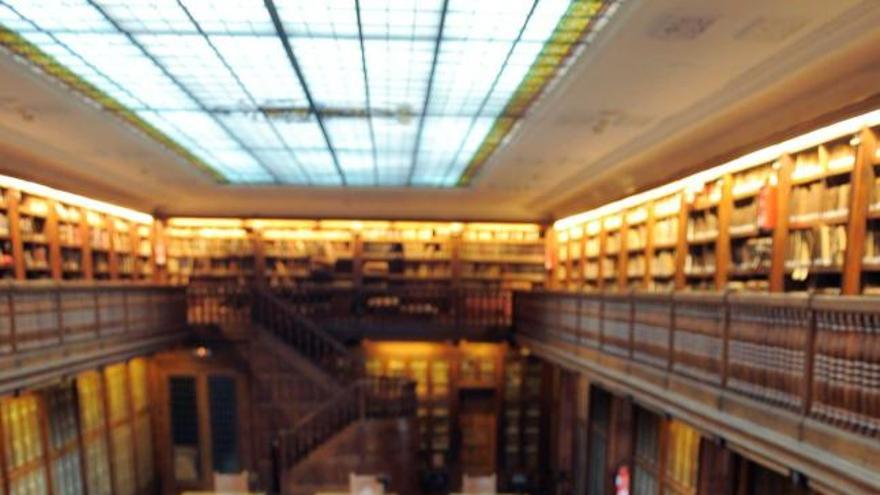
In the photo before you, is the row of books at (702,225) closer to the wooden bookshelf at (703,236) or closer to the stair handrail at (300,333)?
the wooden bookshelf at (703,236)

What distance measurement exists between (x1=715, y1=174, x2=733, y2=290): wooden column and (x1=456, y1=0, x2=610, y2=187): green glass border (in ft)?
7.85

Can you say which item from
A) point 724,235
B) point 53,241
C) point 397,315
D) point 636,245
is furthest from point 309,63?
point 397,315

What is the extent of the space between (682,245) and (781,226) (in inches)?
68.7

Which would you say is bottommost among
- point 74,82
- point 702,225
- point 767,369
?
point 767,369

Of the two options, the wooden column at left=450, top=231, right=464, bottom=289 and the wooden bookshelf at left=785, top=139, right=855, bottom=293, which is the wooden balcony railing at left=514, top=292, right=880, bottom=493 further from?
the wooden column at left=450, top=231, right=464, bottom=289

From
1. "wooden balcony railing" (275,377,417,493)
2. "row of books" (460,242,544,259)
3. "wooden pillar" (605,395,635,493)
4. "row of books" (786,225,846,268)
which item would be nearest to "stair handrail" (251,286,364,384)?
"wooden balcony railing" (275,377,417,493)

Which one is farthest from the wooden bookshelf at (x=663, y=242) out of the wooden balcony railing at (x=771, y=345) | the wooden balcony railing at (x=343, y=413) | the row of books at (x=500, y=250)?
the row of books at (x=500, y=250)

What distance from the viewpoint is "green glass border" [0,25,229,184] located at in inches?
158

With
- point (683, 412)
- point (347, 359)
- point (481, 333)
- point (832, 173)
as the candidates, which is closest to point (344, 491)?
A: point (347, 359)

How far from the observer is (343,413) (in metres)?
8.00

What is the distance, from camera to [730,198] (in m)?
5.98

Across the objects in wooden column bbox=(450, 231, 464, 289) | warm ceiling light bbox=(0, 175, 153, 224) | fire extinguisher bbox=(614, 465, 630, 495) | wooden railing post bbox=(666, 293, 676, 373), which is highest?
warm ceiling light bbox=(0, 175, 153, 224)

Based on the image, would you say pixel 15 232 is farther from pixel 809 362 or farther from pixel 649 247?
pixel 809 362

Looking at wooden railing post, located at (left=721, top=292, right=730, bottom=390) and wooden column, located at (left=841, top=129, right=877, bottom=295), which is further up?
wooden column, located at (left=841, top=129, right=877, bottom=295)
